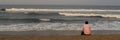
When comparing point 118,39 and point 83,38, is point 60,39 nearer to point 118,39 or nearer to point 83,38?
point 83,38

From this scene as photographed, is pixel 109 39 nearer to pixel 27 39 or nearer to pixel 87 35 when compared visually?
pixel 87 35

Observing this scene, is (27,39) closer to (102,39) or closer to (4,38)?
(4,38)

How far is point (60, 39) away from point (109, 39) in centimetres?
209

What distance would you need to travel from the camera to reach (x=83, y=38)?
44.8ft

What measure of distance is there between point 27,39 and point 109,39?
3.49 metres

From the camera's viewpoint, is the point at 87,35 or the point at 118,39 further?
the point at 87,35

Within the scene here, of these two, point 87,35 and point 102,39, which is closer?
point 102,39

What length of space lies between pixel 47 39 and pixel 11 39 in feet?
5.03

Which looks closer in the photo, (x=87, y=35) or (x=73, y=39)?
(x=73, y=39)

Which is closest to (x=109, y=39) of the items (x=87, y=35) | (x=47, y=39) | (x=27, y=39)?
(x=87, y=35)

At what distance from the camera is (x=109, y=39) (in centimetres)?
1384

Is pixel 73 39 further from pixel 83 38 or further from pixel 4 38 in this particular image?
pixel 4 38

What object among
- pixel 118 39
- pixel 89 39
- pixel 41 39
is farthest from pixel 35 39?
pixel 118 39

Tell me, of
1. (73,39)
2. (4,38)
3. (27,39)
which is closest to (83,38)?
(73,39)
